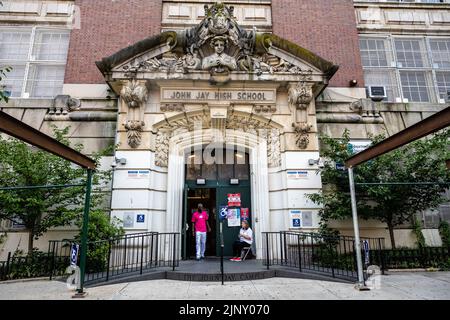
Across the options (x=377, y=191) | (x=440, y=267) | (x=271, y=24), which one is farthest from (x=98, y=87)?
(x=440, y=267)

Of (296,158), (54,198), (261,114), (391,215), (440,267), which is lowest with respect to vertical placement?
(440,267)

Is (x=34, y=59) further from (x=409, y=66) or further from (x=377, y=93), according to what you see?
(x=409, y=66)

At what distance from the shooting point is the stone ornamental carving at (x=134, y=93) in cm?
960

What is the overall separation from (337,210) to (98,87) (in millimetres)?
9446

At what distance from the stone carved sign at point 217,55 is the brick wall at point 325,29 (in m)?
2.51

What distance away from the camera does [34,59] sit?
11727mm

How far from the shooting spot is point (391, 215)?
9.16m

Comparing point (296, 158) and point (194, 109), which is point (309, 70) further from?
point (194, 109)

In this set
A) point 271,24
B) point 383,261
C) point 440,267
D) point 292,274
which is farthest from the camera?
point 271,24

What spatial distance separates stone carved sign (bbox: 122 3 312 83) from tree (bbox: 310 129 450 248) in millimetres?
3532

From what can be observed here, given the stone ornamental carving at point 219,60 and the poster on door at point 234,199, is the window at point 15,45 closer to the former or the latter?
the stone ornamental carving at point 219,60

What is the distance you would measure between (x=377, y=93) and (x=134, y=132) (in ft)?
30.7

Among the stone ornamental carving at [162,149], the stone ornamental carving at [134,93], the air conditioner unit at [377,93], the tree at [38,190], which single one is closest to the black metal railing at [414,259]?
the air conditioner unit at [377,93]

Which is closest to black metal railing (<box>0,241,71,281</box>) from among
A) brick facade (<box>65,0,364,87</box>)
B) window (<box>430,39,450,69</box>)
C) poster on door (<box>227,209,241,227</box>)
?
poster on door (<box>227,209,241,227</box>)
